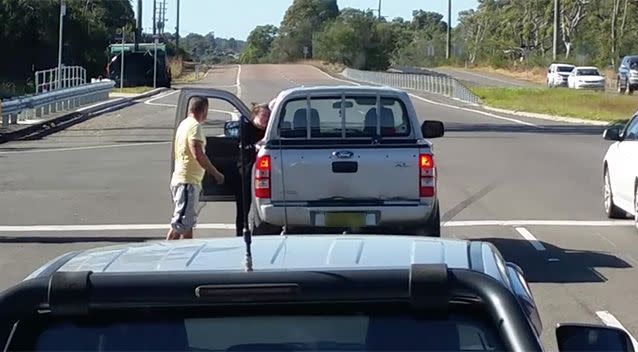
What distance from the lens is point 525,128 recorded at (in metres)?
39.8

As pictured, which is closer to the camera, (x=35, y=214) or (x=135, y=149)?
(x=35, y=214)

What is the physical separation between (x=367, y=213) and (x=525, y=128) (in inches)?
1094

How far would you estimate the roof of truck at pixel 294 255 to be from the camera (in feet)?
12.3

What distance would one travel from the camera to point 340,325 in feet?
11.8

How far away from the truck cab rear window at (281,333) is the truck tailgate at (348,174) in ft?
29.2

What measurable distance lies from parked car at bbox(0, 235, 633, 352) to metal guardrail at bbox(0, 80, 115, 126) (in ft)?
105

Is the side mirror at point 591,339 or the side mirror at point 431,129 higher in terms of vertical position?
the side mirror at point 431,129

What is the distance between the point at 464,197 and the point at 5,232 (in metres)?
6.98

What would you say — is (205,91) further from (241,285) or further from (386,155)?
(241,285)

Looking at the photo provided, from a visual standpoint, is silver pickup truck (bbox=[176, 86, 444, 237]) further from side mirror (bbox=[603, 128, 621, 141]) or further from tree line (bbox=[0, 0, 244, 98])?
tree line (bbox=[0, 0, 244, 98])

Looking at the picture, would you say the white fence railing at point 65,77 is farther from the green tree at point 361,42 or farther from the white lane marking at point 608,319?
the green tree at point 361,42

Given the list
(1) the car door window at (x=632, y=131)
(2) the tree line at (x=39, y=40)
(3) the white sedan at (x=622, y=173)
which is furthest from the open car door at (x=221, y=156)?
(2) the tree line at (x=39, y=40)

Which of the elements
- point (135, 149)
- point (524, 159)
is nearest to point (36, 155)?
point (135, 149)

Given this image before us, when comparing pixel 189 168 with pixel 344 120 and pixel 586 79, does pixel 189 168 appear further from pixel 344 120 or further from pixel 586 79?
pixel 586 79
